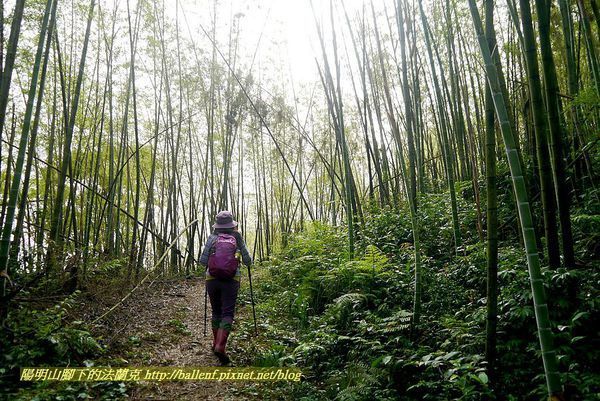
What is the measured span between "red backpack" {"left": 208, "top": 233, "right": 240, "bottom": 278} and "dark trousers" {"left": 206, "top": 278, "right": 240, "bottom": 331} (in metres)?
0.08

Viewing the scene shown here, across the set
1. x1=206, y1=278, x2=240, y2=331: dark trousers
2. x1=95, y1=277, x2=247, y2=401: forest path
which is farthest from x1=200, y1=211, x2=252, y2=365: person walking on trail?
x1=95, y1=277, x2=247, y2=401: forest path

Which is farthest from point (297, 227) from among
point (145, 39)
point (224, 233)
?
point (224, 233)

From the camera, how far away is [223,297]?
297cm

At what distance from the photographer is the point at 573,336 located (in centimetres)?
174

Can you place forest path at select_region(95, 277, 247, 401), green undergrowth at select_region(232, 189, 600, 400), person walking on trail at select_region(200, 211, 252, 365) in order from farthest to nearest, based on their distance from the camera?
person walking on trail at select_region(200, 211, 252, 365)
forest path at select_region(95, 277, 247, 401)
green undergrowth at select_region(232, 189, 600, 400)

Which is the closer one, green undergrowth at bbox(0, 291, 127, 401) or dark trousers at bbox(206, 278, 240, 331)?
green undergrowth at bbox(0, 291, 127, 401)

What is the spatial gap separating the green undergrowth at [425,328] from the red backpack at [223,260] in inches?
25.4

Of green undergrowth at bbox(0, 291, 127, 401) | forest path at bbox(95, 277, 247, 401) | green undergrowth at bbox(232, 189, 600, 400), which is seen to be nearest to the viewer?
green undergrowth at bbox(232, 189, 600, 400)

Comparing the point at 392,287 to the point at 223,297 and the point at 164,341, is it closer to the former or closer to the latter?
the point at 223,297

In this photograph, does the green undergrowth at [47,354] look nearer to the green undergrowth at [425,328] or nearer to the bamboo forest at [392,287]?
the bamboo forest at [392,287]

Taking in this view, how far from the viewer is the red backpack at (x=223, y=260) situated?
9.59 ft

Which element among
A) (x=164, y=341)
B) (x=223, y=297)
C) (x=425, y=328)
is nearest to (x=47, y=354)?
(x=164, y=341)

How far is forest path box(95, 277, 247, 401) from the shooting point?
7.74 ft

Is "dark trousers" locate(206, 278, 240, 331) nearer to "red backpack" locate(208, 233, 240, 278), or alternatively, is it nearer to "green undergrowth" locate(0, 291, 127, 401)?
"red backpack" locate(208, 233, 240, 278)
